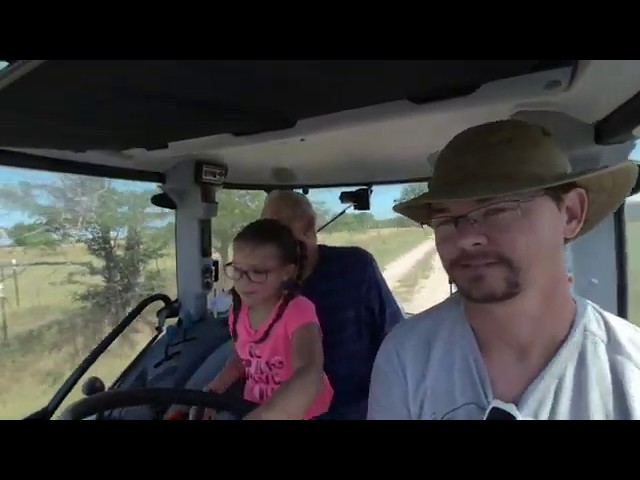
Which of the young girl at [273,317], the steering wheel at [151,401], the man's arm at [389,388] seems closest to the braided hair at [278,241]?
the young girl at [273,317]

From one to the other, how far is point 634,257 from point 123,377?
1740 mm

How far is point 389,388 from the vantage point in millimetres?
1042

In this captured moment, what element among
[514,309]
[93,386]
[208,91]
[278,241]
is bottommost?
[93,386]

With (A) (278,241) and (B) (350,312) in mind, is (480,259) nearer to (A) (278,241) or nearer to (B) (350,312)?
(A) (278,241)

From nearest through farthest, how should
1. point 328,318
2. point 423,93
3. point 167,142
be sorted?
Answer: point 423,93, point 167,142, point 328,318

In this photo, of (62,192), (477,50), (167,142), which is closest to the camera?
(477,50)

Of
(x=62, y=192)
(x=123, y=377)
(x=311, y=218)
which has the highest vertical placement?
(x=62, y=192)

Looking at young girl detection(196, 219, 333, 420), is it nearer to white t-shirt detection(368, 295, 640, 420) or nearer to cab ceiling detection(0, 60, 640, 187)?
cab ceiling detection(0, 60, 640, 187)

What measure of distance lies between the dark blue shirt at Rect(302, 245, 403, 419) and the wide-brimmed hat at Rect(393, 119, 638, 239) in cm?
106

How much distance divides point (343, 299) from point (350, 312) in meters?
0.05

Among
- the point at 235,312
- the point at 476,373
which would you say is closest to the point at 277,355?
the point at 235,312

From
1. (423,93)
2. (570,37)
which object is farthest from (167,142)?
(570,37)

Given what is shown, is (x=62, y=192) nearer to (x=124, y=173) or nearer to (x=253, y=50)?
(x=124, y=173)
